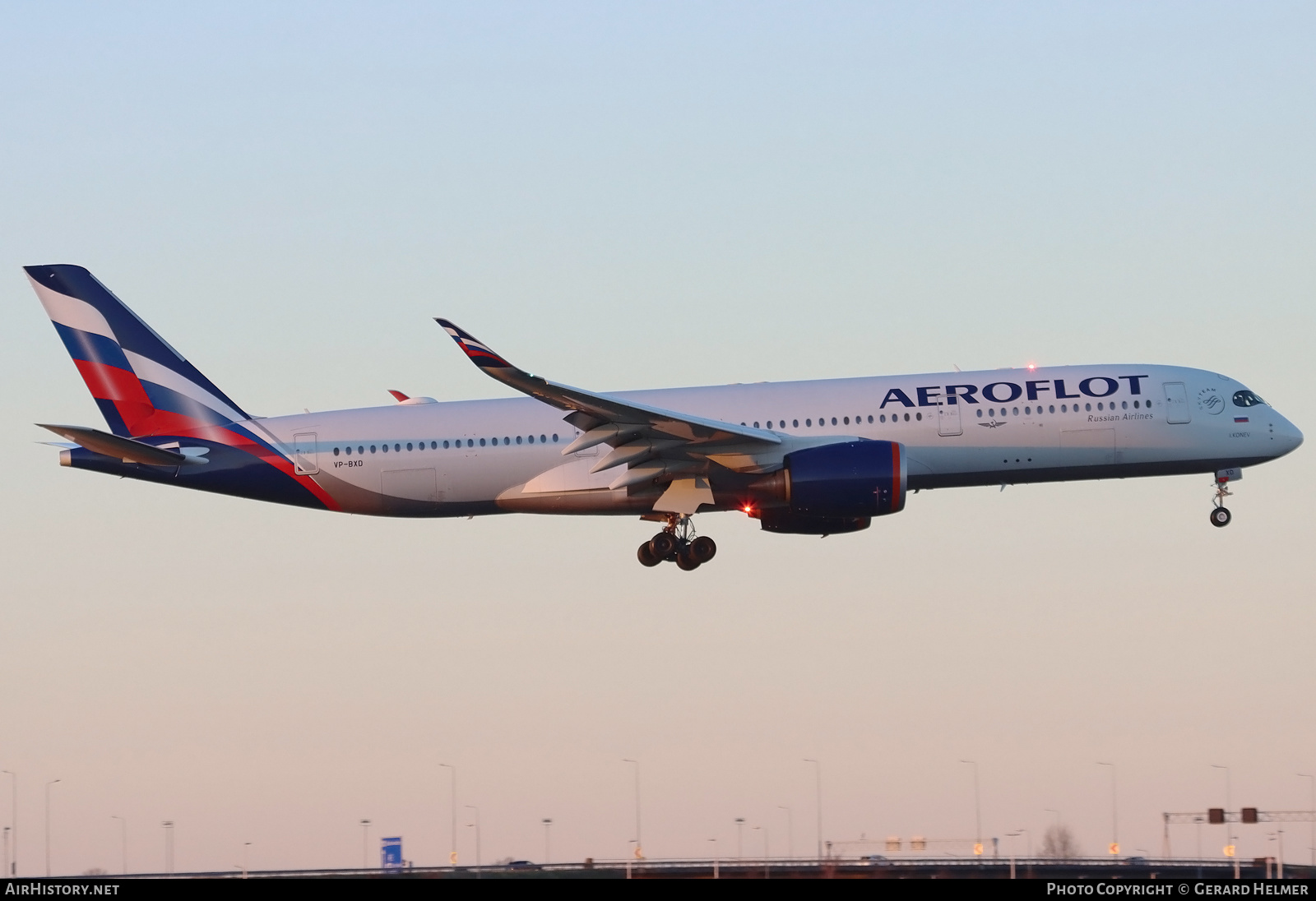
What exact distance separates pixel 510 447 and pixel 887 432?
1029 centimetres

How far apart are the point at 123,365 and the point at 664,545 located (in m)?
16.7

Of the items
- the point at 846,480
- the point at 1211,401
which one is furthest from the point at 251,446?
the point at 1211,401

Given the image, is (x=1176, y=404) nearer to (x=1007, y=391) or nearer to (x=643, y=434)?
(x=1007, y=391)

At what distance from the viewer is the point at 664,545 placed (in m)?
55.1

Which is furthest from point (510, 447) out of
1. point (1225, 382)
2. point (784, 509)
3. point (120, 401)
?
point (1225, 382)

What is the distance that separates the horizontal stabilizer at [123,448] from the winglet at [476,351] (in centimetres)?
1053

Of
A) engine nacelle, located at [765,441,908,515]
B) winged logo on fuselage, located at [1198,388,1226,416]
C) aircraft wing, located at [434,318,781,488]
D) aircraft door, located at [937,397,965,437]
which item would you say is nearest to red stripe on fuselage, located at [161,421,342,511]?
aircraft wing, located at [434,318,781,488]

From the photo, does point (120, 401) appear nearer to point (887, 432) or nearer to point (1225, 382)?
point (887, 432)

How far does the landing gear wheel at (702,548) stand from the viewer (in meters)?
55.2

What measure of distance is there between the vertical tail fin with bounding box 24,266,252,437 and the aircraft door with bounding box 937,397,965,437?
776 inches

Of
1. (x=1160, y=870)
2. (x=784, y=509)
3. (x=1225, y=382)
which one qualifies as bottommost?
(x=1160, y=870)
